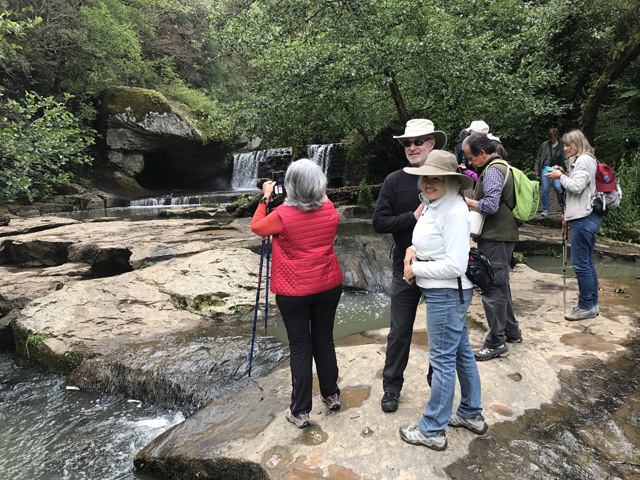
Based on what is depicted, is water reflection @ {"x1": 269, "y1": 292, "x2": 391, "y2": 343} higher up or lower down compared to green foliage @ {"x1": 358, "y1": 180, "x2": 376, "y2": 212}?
lower down

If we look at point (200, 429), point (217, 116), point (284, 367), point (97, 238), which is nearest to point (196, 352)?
point (284, 367)

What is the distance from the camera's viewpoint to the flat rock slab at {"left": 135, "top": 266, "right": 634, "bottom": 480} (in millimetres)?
2262

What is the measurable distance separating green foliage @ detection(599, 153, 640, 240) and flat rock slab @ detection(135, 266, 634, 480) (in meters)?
5.59

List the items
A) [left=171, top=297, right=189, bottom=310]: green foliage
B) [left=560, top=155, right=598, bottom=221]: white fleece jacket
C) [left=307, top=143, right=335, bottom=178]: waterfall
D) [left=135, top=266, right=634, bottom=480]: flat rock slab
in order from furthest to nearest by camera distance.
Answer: [left=307, top=143, right=335, bottom=178]: waterfall, [left=171, top=297, right=189, bottom=310]: green foliage, [left=560, top=155, right=598, bottom=221]: white fleece jacket, [left=135, top=266, right=634, bottom=480]: flat rock slab

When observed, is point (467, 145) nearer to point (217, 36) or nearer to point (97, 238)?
point (97, 238)

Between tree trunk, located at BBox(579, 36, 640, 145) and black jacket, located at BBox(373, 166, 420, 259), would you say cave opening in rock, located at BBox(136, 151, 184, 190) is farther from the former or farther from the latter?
black jacket, located at BBox(373, 166, 420, 259)

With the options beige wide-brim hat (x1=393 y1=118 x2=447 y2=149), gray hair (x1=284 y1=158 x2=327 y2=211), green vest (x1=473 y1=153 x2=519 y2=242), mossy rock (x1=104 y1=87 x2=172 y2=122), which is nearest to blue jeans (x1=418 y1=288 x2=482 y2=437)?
gray hair (x1=284 y1=158 x2=327 y2=211)

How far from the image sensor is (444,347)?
222cm

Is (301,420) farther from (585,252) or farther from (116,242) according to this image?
(116,242)

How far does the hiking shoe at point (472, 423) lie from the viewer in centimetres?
240

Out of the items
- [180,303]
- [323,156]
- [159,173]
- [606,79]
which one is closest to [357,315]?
[180,303]

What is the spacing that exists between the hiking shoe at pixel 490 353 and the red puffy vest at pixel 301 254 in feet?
5.12

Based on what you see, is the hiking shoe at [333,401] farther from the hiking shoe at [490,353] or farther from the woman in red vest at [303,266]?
the hiking shoe at [490,353]

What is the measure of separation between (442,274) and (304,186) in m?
0.96
